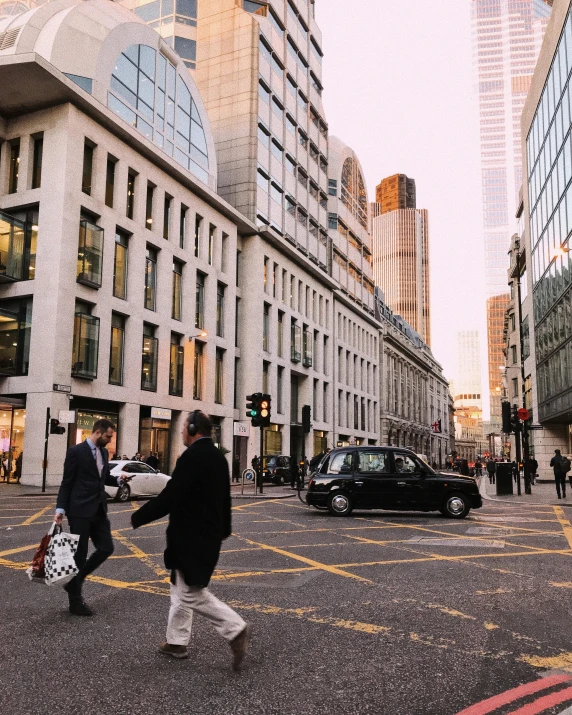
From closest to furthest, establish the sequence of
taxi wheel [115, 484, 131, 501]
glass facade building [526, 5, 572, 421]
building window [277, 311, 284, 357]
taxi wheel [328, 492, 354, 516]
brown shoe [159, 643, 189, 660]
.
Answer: brown shoe [159, 643, 189, 660], taxi wheel [328, 492, 354, 516], taxi wheel [115, 484, 131, 501], glass facade building [526, 5, 572, 421], building window [277, 311, 284, 357]

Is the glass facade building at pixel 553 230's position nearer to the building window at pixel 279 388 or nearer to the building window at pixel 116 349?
the building window at pixel 279 388

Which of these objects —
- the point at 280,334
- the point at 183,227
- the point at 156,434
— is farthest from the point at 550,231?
the point at 156,434

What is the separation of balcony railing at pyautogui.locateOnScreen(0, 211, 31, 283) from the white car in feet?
37.8

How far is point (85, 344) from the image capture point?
95.2 feet

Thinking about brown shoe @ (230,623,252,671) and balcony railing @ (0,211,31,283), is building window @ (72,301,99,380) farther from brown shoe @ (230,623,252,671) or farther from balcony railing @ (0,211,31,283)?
brown shoe @ (230,623,252,671)

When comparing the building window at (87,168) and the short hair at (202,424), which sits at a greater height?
the building window at (87,168)

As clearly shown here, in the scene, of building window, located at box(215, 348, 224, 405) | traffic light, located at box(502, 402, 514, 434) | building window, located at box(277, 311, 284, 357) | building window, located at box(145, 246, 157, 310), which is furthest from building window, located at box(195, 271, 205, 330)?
traffic light, located at box(502, 402, 514, 434)

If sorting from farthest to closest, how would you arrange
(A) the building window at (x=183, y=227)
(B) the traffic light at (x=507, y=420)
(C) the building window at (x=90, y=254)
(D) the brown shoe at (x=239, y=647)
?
1. (A) the building window at (x=183, y=227)
2. (C) the building window at (x=90, y=254)
3. (B) the traffic light at (x=507, y=420)
4. (D) the brown shoe at (x=239, y=647)

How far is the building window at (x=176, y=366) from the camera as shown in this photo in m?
35.7

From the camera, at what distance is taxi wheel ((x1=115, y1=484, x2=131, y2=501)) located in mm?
20344

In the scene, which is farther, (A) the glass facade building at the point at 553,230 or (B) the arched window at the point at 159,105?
(B) the arched window at the point at 159,105

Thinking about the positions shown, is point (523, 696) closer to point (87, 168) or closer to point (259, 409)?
point (259, 409)

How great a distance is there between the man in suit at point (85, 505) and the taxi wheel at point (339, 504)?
10.1 m

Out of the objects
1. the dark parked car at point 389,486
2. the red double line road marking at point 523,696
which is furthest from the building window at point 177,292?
the red double line road marking at point 523,696
